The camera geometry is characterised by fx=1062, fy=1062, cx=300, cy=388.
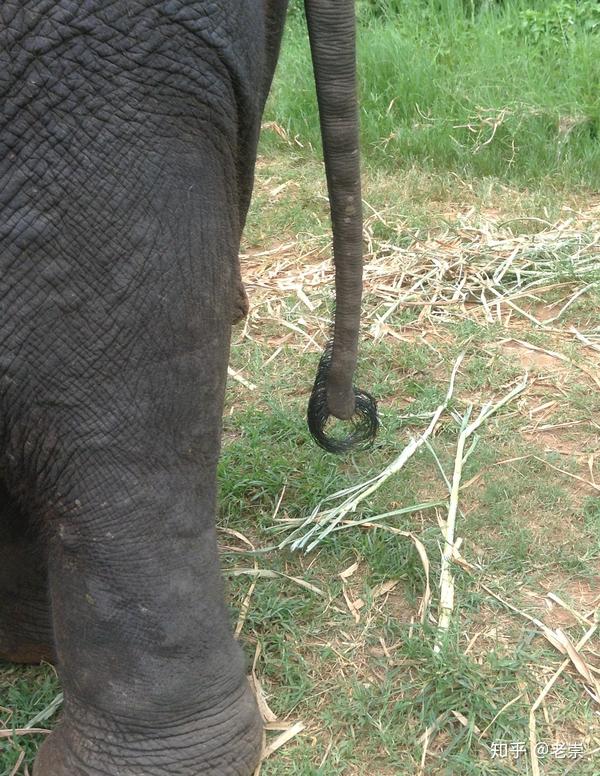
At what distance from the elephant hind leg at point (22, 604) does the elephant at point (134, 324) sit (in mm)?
171

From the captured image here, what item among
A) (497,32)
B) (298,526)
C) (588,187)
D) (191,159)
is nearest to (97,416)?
(191,159)

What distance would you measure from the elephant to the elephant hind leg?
0.56 feet

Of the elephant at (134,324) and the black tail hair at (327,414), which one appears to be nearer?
the elephant at (134,324)

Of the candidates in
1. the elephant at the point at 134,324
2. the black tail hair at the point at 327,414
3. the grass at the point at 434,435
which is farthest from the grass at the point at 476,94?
the elephant at the point at 134,324

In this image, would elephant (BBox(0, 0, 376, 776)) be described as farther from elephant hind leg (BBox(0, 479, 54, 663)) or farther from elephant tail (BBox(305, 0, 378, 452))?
elephant hind leg (BBox(0, 479, 54, 663))

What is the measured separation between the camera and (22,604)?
92.5 inches

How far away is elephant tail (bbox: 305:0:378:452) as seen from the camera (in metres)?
1.97

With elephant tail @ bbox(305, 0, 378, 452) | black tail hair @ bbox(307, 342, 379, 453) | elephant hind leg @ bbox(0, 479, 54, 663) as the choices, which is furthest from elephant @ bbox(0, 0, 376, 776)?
black tail hair @ bbox(307, 342, 379, 453)

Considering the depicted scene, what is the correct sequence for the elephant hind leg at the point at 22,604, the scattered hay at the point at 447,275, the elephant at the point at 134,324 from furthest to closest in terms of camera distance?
the scattered hay at the point at 447,275
the elephant hind leg at the point at 22,604
the elephant at the point at 134,324

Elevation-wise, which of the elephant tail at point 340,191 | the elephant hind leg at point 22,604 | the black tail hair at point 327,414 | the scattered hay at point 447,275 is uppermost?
the elephant tail at point 340,191

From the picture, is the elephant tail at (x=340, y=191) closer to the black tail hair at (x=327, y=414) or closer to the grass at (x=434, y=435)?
the black tail hair at (x=327, y=414)

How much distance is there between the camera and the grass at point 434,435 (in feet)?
7.25

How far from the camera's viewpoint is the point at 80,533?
186cm

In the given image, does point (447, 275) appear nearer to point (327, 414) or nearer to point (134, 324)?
point (327, 414)
